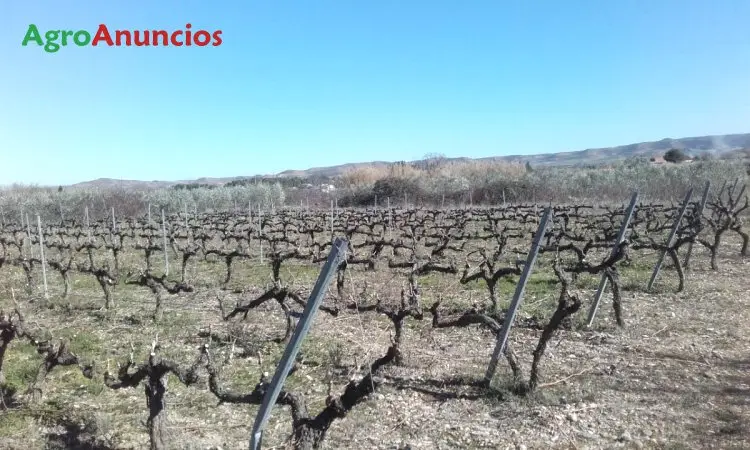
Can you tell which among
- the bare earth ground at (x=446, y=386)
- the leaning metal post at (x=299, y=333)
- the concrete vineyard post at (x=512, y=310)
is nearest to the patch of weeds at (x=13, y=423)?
the bare earth ground at (x=446, y=386)

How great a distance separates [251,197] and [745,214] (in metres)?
35.6

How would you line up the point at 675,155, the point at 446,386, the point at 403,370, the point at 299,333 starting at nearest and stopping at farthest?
the point at 299,333, the point at 446,386, the point at 403,370, the point at 675,155

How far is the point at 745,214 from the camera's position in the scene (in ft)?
81.5

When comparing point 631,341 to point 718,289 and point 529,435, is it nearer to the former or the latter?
point 529,435

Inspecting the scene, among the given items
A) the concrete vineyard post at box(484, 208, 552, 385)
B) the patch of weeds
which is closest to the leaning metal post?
the concrete vineyard post at box(484, 208, 552, 385)

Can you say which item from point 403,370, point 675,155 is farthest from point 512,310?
point 675,155

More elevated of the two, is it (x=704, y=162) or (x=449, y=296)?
(x=704, y=162)

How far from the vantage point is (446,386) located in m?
5.60

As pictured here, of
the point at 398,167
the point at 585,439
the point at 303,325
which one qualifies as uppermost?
the point at 398,167

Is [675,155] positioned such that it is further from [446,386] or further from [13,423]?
[13,423]

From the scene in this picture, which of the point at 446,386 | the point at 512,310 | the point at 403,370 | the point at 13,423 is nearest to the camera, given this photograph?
the point at 13,423

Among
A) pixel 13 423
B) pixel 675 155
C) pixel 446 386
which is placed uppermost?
pixel 675 155

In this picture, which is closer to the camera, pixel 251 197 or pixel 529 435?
pixel 529 435

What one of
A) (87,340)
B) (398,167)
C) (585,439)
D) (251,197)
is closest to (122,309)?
(87,340)
